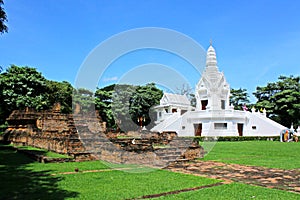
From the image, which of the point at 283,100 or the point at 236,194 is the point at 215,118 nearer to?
the point at 283,100

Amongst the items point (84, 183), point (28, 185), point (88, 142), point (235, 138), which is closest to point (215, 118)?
point (235, 138)

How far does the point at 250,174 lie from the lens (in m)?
8.83

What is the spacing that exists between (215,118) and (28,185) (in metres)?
31.7

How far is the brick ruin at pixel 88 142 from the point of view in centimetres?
1123

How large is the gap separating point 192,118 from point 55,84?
21.8m

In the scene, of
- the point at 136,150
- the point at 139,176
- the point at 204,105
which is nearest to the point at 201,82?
the point at 204,105

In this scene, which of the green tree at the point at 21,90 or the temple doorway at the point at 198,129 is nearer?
the green tree at the point at 21,90

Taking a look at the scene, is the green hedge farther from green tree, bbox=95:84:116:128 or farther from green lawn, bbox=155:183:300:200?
green lawn, bbox=155:183:300:200

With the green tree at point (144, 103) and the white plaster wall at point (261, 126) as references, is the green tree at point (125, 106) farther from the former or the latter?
the white plaster wall at point (261, 126)

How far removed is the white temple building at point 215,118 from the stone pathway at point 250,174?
25664 millimetres

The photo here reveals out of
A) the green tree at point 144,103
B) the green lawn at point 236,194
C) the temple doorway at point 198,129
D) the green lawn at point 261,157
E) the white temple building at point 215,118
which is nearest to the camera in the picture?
the green lawn at point 236,194

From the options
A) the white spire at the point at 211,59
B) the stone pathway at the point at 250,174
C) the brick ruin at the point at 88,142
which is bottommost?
the stone pathway at the point at 250,174

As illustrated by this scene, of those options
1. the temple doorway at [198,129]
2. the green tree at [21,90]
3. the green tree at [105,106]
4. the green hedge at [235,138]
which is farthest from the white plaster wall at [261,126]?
the green tree at [21,90]

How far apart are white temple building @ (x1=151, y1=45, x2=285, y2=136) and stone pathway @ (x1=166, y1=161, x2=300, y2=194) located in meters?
25.7
